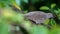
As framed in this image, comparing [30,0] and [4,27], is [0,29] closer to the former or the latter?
[4,27]

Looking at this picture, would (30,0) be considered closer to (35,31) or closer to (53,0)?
(53,0)

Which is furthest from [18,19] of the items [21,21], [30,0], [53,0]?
[53,0]

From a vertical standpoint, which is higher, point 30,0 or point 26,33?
point 26,33

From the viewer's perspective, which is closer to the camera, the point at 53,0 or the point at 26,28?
the point at 26,28

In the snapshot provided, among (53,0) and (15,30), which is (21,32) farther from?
(53,0)

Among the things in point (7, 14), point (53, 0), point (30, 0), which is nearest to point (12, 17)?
point (7, 14)

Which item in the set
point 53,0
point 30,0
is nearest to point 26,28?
point 30,0

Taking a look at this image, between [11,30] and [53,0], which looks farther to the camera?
[53,0]
